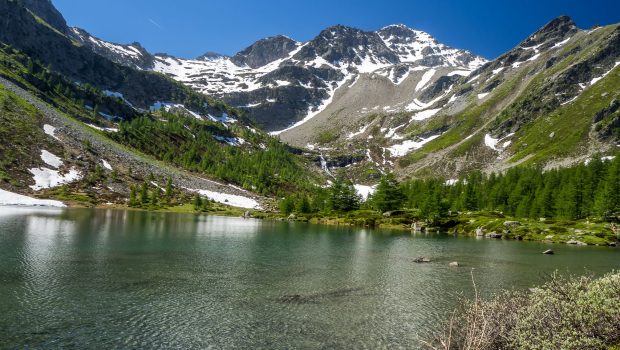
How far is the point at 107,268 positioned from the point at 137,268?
3.09 metres

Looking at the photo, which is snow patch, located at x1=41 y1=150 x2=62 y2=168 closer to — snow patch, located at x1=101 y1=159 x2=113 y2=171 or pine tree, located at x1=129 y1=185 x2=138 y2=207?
snow patch, located at x1=101 y1=159 x2=113 y2=171

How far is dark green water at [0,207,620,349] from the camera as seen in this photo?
2706cm

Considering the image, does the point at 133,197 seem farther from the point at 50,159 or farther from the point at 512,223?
the point at 512,223

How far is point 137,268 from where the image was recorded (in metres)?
46.8

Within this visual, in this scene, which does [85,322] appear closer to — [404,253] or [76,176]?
[404,253]

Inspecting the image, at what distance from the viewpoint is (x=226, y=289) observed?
39.8 m

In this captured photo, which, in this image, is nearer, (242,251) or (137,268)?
(137,268)

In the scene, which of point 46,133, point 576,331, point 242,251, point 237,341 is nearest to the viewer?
point 576,331

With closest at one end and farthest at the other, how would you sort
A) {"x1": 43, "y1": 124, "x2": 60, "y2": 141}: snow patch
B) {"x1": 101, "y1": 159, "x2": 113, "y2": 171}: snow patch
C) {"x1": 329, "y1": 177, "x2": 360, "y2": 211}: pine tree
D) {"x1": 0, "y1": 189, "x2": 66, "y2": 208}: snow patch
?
{"x1": 0, "y1": 189, "x2": 66, "y2": 208}: snow patch → {"x1": 329, "y1": 177, "x2": 360, "y2": 211}: pine tree → {"x1": 101, "y1": 159, "x2": 113, "y2": 171}: snow patch → {"x1": 43, "y1": 124, "x2": 60, "y2": 141}: snow patch

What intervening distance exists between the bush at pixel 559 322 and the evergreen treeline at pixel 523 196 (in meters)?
119

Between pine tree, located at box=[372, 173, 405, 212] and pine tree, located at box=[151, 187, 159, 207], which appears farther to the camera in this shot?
pine tree, located at box=[372, 173, 405, 212]

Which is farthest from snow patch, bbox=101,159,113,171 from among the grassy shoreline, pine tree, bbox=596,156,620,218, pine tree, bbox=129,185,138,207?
pine tree, bbox=596,156,620,218

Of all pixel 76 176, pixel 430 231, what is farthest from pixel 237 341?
pixel 76 176

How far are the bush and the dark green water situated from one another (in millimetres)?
7980
